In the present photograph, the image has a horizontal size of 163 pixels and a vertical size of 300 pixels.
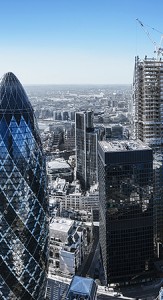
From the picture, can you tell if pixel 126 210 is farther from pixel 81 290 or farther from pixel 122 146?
pixel 81 290

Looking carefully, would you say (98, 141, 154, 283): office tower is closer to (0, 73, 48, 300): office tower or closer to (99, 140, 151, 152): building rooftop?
(99, 140, 151, 152): building rooftop

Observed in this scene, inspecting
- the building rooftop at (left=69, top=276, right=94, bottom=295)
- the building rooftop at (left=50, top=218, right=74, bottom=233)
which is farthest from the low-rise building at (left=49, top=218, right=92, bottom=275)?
the building rooftop at (left=69, top=276, right=94, bottom=295)

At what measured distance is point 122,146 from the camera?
57.2m

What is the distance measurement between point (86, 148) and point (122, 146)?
4049 cm

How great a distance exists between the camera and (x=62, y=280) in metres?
58.5

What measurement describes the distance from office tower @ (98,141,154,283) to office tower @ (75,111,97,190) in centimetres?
3757

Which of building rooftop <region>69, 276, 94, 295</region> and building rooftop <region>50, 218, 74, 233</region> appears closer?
building rooftop <region>69, 276, 94, 295</region>

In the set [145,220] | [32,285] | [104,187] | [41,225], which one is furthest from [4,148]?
[145,220]

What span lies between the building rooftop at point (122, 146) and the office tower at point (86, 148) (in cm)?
3431

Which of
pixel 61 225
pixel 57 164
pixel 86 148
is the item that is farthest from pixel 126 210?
pixel 57 164

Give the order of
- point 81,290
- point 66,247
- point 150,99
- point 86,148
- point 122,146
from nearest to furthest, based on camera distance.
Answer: point 81,290 < point 122,146 < point 66,247 < point 150,99 < point 86,148

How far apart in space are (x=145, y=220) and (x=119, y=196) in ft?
16.6

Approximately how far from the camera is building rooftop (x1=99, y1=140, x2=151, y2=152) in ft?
183

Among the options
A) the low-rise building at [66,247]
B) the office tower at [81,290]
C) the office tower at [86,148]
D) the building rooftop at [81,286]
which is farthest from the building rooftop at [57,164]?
the office tower at [81,290]
